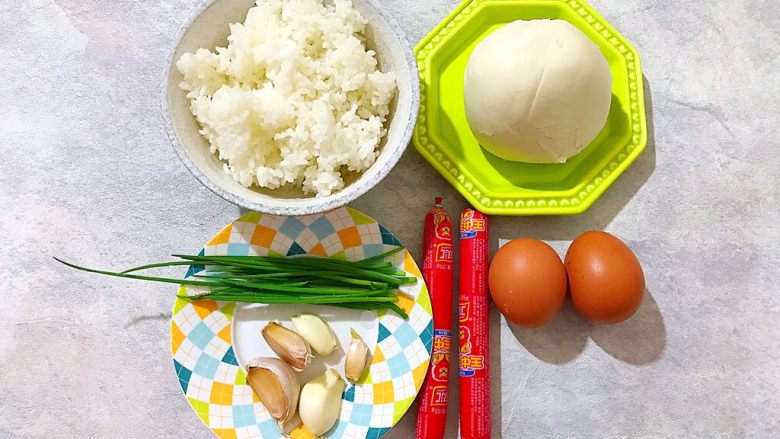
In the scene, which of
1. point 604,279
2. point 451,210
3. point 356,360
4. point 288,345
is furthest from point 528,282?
point 288,345

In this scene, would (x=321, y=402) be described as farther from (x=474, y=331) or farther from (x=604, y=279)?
(x=604, y=279)

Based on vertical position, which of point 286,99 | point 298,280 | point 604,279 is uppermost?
point 286,99

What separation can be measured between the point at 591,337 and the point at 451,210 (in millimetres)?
392

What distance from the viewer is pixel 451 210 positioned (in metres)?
1.23

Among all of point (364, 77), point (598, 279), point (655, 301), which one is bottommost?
point (655, 301)

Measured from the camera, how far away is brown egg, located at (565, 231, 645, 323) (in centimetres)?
107

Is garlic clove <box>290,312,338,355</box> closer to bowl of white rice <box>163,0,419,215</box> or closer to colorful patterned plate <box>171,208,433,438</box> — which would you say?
colorful patterned plate <box>171,208,433,438</box>

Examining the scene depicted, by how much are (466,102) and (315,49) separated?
0.32 m

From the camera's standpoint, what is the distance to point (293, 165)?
97cm

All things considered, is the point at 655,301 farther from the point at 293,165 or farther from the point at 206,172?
the point at 206,172

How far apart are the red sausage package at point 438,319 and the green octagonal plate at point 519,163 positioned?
10 cm

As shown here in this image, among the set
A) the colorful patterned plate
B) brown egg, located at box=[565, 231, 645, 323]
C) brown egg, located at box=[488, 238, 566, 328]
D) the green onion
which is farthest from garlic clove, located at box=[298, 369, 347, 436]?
brown egg, located at box=[565, 231, 645, 323]

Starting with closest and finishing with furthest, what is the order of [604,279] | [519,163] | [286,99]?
[286,99] < [604,279] < [519,163]

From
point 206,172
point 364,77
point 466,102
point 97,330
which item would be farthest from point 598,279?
point 97,330
